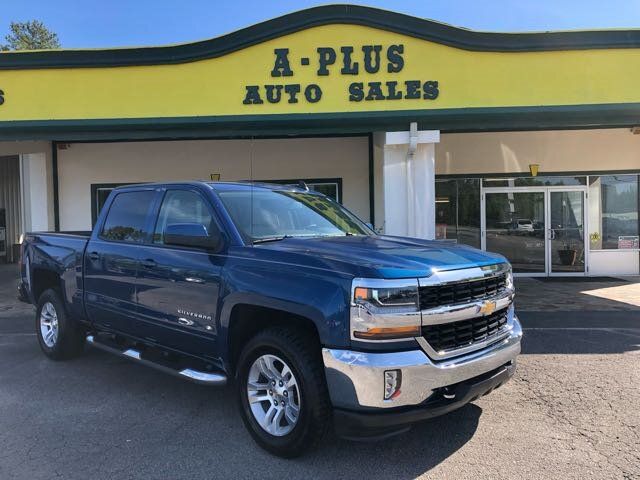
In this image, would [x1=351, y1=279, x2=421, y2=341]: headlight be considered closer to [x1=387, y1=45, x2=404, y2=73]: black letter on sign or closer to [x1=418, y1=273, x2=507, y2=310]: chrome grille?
[x1=418, y1=273, x2=507, y2=310]: chrome grille

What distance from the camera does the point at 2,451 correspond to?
383 cm

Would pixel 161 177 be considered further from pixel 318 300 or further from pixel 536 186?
pixel 318 300

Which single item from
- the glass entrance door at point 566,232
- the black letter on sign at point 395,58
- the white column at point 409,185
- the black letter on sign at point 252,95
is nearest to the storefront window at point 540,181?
the glass entrance door at point 566,232

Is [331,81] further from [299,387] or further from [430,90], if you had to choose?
[299,387]

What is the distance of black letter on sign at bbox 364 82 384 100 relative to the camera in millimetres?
9555

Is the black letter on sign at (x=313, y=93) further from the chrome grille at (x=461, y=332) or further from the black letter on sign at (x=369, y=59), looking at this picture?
the chrome grille at (x=461, y=332)

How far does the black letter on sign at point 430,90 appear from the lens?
31.3 feet

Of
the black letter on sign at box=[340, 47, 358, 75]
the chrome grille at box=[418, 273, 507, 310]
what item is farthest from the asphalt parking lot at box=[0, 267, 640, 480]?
the black letter on sign at box=[340, 47, 358, 75]

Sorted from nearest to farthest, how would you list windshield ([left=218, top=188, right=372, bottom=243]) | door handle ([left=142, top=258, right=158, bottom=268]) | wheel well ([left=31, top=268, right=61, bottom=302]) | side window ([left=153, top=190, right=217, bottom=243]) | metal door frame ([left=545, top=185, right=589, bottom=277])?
1. windshield ([left=218, top=188, right=372, bottom=243])
2. side window ([left=153, top=190, right=217, bottom=243])
3. door handle ([left=142, top=258, right=158, bottom=268])
4. wheel well ([left=31, top=268, right=61, bottom=302])
5. metal door frame ([left=545, top=185, right=589, bottom=277])

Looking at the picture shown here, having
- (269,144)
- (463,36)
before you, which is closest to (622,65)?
(463,36)

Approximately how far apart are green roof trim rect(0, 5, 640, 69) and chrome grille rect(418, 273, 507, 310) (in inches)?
271

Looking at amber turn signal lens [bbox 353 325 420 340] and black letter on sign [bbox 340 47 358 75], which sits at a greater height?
black letter on sign [bbox 340 47 358 75]

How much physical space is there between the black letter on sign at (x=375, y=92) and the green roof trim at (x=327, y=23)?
3.48 ft

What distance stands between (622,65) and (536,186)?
4.05 m
